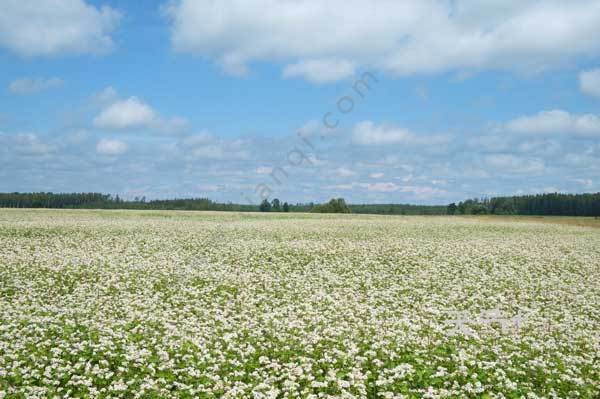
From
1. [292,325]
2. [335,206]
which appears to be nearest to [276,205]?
[335,206]

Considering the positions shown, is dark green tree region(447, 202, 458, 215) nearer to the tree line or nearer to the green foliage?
the tree line

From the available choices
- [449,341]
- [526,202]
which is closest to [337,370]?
[449,341]

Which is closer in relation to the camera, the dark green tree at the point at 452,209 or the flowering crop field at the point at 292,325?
the flowering crop field at the point at 292,325

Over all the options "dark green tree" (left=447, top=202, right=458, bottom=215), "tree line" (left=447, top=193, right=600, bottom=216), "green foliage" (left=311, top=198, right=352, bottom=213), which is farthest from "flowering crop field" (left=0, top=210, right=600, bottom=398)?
"dark green tree" (left=447, top=202, right=458, bottom=215)

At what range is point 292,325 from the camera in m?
13.9

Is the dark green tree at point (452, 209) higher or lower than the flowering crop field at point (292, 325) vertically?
higher

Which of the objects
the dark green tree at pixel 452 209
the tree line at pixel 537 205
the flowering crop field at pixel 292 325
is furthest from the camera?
the dark green tree at pixel 452 209

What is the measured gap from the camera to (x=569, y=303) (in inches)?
717

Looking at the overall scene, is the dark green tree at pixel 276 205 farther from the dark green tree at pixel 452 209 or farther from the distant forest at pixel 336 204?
the dark green tree at pixel 452 209

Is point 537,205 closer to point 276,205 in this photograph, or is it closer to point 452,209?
point 452,209

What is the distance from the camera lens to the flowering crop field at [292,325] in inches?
392

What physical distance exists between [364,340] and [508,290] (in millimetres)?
10900

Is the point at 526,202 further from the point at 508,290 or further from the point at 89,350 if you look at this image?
the point at 89,350

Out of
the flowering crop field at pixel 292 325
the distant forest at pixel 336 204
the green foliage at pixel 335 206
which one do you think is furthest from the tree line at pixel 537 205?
the flowering crop field at pixel 292 325
